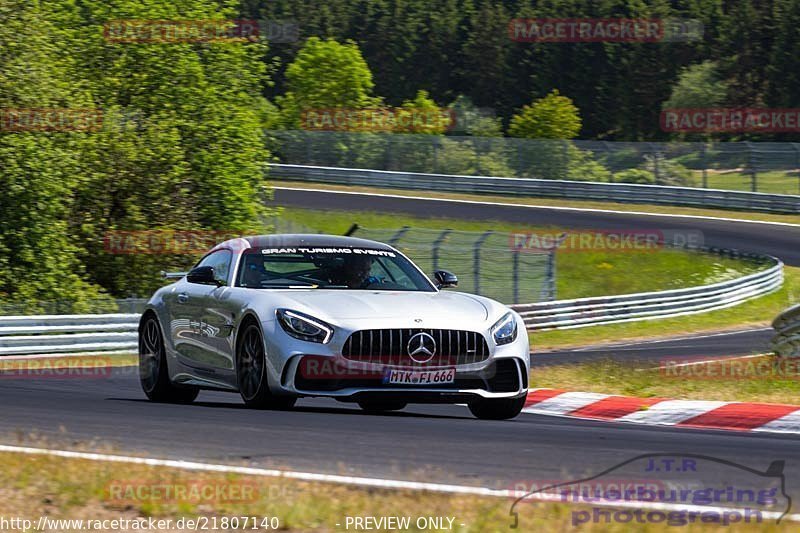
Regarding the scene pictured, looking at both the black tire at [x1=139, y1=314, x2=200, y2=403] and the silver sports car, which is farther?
the black tire at [x1=139, y1=314, x2=200, y2=403]

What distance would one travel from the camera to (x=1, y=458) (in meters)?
7.25

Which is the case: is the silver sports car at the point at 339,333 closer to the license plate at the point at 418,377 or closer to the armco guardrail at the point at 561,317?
the license plate at the point at 418,377

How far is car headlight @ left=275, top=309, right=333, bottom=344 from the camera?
9195 mm

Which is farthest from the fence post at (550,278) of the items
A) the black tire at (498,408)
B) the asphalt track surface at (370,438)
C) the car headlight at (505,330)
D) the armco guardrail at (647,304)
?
the car headlight at (505,330)

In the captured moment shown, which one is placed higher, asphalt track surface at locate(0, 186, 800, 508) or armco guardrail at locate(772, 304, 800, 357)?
asphalt track surface at locate(0, 186, 800, 508)

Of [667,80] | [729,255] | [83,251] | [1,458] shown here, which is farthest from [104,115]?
[667,80]

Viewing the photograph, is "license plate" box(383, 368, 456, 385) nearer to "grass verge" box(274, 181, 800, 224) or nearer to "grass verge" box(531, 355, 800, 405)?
"grass verge" box(531, 355, 800, 405)

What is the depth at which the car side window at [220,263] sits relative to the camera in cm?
1066

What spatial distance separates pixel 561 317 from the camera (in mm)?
28078

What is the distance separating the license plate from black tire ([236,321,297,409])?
2.52 ft

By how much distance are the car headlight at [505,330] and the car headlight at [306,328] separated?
1273 mm

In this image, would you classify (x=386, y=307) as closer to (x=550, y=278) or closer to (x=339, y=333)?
(x=339, y=333)

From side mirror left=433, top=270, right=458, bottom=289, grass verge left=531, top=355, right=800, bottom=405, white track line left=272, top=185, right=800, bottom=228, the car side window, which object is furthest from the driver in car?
white track line left=272, top=185, right=800, bottom=228

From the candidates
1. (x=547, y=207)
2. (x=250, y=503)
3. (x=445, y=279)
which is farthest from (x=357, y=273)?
(x=547, y=207)
